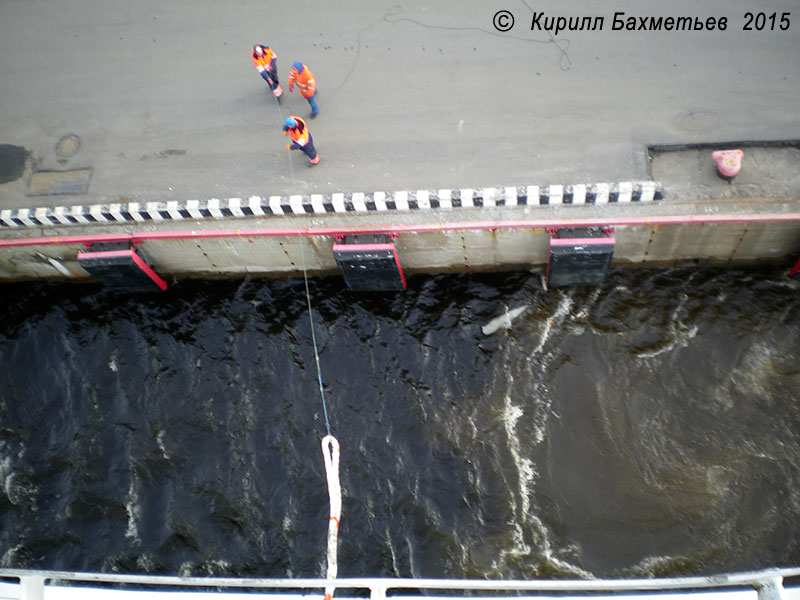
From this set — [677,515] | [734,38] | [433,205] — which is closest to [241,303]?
[433,205]

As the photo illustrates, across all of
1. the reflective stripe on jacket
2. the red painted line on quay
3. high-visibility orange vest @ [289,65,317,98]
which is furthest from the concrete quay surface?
the reflective stripe on jacket

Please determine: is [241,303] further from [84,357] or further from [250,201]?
[84,357]

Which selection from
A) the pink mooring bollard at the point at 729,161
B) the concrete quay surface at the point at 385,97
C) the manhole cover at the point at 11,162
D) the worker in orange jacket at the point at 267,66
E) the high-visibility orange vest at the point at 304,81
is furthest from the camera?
the manhole cover at the point at 11,162

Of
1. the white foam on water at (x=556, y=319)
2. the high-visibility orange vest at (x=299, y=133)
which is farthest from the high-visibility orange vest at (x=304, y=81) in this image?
the white foam on water at (x=556, y=319)

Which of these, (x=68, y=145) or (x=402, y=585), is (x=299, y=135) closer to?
(x=68, y=145)

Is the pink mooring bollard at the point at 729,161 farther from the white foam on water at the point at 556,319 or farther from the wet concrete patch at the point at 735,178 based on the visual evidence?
the white foam on water at the point at 556,319
